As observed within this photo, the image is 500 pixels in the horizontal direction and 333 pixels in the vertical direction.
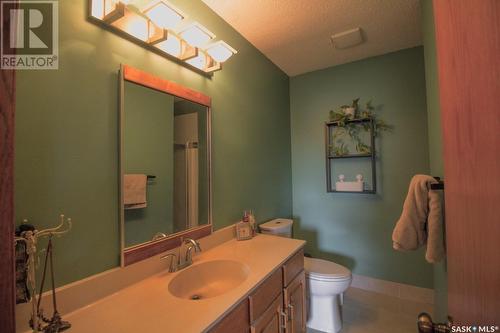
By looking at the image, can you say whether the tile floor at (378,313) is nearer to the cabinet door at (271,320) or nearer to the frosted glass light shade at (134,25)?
the cabinet door at (271,320)

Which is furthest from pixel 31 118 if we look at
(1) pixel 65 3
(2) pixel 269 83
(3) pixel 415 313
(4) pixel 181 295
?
(3) pixel 415 313

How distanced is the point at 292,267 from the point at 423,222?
2.52ft

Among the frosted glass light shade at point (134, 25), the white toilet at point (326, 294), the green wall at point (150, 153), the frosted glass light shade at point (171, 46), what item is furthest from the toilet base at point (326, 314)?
the frosted glass light shade at point (134, 25)

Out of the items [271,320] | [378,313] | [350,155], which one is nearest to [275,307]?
[271,320]

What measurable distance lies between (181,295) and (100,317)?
0.37 meters

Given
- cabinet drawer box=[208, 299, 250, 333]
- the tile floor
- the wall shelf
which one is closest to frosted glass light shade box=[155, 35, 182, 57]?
cabinet drawer box=[208, 299, 250, 333]

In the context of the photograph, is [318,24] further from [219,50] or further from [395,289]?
[395,289]

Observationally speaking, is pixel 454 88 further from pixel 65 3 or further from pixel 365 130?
pixel 365 130

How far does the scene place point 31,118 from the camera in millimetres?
752

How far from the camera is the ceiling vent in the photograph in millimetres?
1871

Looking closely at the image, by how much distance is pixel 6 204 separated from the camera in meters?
0.36

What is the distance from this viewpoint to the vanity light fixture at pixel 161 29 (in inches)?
37.0

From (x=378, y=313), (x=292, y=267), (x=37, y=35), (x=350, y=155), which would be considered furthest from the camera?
(x=350, y=155)

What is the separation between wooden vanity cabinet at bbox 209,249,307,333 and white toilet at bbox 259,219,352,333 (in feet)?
0.71
